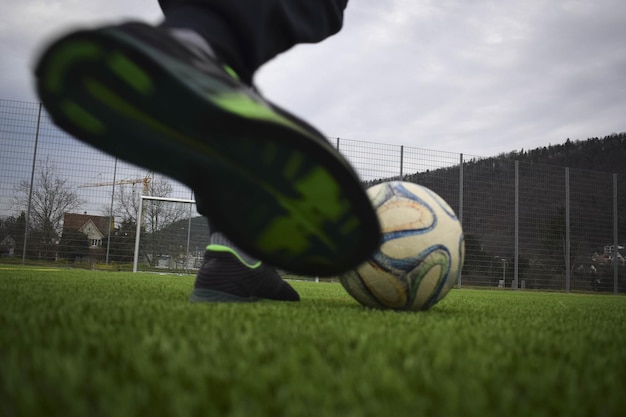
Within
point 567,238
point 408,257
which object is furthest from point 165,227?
point 567,238

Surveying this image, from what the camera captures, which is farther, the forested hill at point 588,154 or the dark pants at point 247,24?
the forested hill at point 588,154

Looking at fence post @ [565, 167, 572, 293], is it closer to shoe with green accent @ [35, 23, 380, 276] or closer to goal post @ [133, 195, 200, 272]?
goal post @ [133, 195, 200, 272]

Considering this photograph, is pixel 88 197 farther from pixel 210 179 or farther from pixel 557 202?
pixel 557 202

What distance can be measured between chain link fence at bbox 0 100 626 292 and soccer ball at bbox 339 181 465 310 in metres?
6.94

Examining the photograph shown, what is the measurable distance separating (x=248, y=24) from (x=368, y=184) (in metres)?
6.87

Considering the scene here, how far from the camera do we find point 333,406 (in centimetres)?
54

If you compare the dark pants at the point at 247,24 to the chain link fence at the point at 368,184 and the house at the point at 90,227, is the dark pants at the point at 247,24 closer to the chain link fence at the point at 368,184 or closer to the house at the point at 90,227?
the chain link fence at the point at 368,184

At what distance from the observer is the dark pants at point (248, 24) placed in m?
1.16

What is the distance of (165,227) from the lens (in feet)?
32.4

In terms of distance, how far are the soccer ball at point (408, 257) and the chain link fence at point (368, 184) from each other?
6936 millimetres

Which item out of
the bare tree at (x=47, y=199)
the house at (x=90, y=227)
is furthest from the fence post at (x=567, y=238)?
the bare tree at (x=47, y=199)

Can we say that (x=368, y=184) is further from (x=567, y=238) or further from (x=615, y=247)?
(x=615, y=247)

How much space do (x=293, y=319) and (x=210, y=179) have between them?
51 centimetres

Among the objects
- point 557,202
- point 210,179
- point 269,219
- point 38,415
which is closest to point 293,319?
point 269,219
